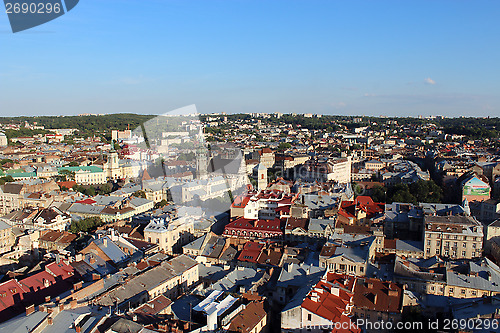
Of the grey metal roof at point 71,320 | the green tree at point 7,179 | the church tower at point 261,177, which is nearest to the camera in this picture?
the grey metal roof at point 71,320

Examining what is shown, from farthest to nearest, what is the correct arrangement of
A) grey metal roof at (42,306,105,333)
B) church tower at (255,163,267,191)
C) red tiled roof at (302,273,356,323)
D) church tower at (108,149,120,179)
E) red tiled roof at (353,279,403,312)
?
church tower at (108,149,120,179)
church tower at (255,163,267,191)
red tiled roof at (353,279,403,312)
red tiled roof at (302,273,356,323)
grey metal roof at (42,306,105,333)

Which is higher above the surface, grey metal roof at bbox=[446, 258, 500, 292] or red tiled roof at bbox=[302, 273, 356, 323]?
red tiled roof at bbox=[302, 273, 356, 323]

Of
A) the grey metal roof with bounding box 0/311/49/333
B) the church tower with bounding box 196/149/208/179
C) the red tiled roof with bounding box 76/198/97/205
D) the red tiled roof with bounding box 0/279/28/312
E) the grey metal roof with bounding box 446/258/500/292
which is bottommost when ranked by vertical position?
the red tiled roof with bounding box 76/198/97/205

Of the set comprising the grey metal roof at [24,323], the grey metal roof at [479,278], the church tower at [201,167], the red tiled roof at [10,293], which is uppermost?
the church tower at [201,167]

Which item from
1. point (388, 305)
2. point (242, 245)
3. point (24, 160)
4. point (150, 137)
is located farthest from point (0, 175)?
point (388, 305)

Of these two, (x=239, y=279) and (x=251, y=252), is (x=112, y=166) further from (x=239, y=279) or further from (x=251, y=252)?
(x=239, y=279)

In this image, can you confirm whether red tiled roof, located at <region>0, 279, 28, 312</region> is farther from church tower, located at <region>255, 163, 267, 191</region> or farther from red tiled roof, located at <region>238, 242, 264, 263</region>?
church tower, located at <region>255, 163, 267, 191</region>

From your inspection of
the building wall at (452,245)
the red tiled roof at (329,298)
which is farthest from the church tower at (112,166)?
the red tiled roof at (329,298)

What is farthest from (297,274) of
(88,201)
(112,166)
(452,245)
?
(112,166)

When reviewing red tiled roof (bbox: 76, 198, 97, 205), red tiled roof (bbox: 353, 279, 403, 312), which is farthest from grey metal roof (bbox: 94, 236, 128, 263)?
red tiled roof (bbox: 76, 198, 97, 205)

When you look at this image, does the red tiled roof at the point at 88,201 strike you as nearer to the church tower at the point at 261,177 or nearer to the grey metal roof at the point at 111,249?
the grey metal roof at the point at 111,249

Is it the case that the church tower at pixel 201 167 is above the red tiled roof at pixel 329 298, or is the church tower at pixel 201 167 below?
above
